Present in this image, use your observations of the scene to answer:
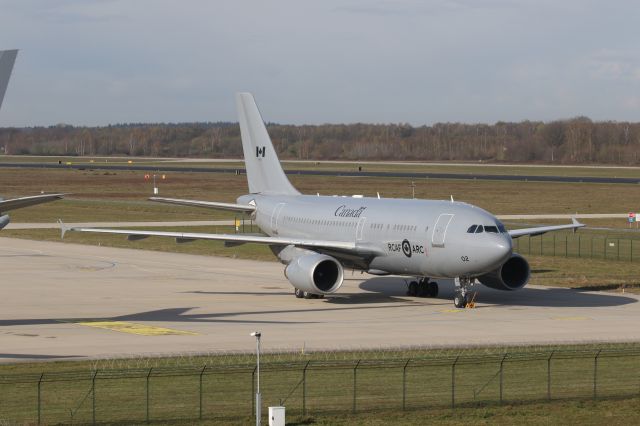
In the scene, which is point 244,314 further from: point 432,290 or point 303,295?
point 432,290

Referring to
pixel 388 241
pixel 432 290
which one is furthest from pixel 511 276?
pixel 388 241

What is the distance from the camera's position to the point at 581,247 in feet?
293

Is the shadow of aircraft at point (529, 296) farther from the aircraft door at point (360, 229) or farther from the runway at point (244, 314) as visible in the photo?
the aircraft door at point (360, 229)

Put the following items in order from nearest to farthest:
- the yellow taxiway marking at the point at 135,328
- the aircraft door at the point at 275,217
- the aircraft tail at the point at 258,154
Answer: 1. the yellow taxiway marking at the point at 135,328
2. the aircraft door at the point at 275,217
3. the aircraft tail at the point at 258,154

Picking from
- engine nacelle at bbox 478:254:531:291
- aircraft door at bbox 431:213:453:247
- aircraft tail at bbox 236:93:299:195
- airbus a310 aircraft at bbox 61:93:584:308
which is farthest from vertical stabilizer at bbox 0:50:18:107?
aircraft tail at bbox 236:93:299:195

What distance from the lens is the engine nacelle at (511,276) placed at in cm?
5819

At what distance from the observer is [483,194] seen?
494 ft

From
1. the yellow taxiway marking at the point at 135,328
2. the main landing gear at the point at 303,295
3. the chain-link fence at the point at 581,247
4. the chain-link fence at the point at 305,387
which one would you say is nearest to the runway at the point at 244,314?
the yellow taxiway marking at the point at 135,328

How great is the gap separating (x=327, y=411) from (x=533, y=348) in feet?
43.2

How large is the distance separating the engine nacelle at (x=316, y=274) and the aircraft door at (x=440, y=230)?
5209 mm

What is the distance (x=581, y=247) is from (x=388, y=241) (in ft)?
114

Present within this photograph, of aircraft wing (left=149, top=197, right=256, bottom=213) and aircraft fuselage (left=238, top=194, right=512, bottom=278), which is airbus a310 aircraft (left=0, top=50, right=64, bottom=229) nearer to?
aircraft fuselage (left=238, top=194, right=512, bottom=278)

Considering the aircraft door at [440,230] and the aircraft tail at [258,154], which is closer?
the aircraft door at [440,230]

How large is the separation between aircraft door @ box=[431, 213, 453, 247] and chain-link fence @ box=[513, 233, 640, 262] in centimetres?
2572
